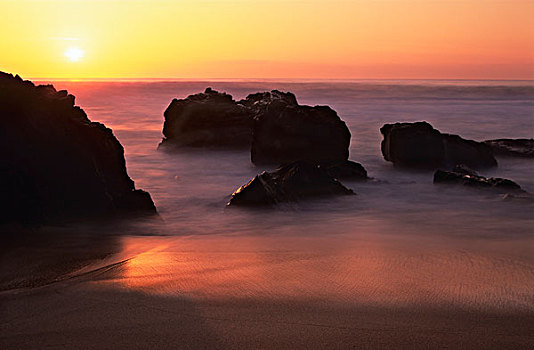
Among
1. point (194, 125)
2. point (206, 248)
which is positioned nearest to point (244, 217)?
point (206, 248)

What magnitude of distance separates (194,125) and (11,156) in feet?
32.8

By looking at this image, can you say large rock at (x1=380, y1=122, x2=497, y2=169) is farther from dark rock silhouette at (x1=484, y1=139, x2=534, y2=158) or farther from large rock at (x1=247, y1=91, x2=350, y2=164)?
dark rock silhouette at (x1=484, y1=139, x2=534, y2=158)

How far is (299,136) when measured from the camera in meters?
10.9

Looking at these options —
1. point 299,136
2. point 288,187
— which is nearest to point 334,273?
point 288,187

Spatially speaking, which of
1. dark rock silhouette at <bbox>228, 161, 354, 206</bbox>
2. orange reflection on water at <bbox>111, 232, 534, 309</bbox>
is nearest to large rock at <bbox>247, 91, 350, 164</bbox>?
dark rock silhouette at <bbox>228, 161, 354, 206</bbox>

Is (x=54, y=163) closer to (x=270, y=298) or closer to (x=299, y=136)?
(x=270, y=298)

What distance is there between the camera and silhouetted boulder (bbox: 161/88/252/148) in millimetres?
14938

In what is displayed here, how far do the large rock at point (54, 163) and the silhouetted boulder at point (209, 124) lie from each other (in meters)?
8.29

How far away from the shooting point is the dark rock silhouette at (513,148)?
39.8ft

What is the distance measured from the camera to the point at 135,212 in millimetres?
6355

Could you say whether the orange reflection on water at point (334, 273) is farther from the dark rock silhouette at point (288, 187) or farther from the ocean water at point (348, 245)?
the dark rock silhouette at point (288, 187)

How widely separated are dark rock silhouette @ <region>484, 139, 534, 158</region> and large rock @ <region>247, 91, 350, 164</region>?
12.8 feet

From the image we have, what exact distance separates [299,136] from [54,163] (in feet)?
19.2

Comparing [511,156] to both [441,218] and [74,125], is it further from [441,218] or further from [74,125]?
[74,125]
